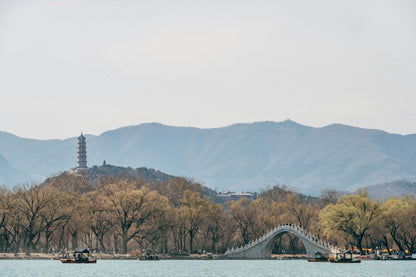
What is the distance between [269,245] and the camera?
140 metres

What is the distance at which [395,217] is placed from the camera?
12575 cm

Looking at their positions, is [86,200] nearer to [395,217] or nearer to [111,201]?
[111,201]

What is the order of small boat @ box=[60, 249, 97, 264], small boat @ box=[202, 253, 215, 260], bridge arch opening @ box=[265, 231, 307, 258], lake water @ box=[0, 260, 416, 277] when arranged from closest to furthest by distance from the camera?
lake water @ box=[0, 260, 416, 277] < small boat @ box=[60, 249, 97, 264] < small boat @ box=[202, 253, 215, 260] < bridge arch opening @ box=[265, 231, 307, 258]

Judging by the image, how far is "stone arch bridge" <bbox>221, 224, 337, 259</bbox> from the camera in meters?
133

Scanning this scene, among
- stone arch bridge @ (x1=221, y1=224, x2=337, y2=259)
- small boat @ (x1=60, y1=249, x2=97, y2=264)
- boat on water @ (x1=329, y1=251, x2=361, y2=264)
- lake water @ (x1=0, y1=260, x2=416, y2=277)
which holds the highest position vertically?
stone arch bridge @ (x1=221, y1=224, x2=337, y2=259)

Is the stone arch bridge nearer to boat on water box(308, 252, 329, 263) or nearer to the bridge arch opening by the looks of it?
the bridge arch opening

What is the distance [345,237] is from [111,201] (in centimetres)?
4029

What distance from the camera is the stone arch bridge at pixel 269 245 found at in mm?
133375

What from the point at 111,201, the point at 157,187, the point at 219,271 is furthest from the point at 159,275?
the point at 157,187

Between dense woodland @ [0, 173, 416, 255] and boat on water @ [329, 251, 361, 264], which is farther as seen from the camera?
dense woodland @ [0, 173, 416, 255]

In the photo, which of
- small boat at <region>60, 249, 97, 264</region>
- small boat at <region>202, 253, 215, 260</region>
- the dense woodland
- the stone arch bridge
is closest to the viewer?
small boat at <region>60, 249, 97, 264</region>

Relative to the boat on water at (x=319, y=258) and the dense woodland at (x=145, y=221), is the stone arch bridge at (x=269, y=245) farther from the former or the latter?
the boat on water at (x=319, y=258)

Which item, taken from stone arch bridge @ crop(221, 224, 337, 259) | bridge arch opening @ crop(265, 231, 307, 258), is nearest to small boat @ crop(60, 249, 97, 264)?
stone arch bridge @ crop(221, 224, 337, 259)

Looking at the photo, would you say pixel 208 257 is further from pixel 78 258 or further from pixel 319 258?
pixel 78 258
